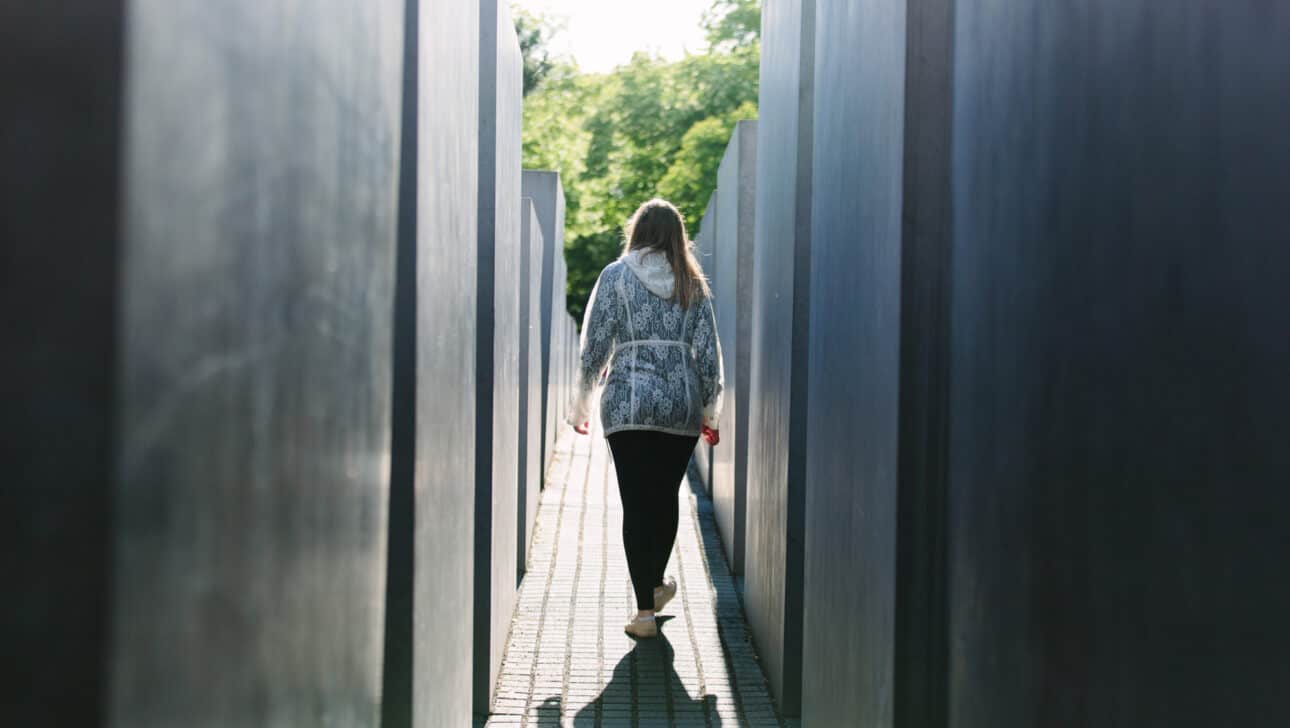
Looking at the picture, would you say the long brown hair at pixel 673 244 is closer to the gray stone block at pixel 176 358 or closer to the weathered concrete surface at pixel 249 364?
the weathered concrete surface at pixel 249 364

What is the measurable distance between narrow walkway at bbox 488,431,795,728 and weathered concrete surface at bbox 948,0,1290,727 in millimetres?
2947

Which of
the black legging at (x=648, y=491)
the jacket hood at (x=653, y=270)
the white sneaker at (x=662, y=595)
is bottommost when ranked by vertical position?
the white sneaker at (x=662, y=595)

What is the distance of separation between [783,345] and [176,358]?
176 inches

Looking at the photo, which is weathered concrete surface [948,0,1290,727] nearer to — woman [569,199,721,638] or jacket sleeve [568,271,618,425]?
woman [569,199,721,638]

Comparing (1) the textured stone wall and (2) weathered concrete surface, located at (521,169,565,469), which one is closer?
(1) the textured stone wall

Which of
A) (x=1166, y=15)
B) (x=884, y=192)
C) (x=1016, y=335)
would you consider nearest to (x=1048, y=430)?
(x=1016, y=335)

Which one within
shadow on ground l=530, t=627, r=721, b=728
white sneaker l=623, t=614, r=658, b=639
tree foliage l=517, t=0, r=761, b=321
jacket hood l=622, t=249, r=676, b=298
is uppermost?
tree foliage l=517, t=0, r=761, b=321

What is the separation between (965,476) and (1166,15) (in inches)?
45.1

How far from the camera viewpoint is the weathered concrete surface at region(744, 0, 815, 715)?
5492mm

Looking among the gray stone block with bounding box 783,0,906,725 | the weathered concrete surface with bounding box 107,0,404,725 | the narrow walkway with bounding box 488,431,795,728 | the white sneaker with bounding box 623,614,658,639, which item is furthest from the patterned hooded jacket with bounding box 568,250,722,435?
the weathered concrete surface with bounding box 107,0,404,725

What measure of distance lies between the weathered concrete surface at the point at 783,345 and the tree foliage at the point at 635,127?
28658 mm

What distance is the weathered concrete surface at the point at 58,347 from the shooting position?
132cm

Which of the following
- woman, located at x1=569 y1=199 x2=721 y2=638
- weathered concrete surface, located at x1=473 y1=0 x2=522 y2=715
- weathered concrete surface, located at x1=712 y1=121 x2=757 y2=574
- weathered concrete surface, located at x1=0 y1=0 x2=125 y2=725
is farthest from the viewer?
weathered concrete surface, located at x1=712 y1=121 x2=757 y2=574

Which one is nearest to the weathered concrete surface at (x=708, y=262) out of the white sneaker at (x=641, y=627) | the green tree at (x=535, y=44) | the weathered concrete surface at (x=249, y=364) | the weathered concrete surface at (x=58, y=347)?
the white sneaker at (x=641, y=627)
